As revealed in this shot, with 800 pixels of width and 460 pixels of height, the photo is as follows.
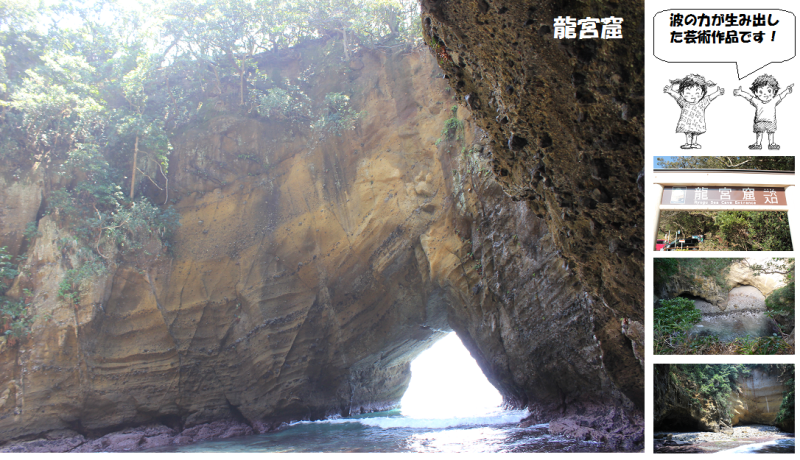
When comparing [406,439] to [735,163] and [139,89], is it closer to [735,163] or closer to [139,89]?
[735,163]

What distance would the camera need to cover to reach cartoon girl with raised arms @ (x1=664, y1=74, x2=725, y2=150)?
296cm

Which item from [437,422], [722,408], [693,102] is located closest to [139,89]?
[437,422]

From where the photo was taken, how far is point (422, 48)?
11.9 meters

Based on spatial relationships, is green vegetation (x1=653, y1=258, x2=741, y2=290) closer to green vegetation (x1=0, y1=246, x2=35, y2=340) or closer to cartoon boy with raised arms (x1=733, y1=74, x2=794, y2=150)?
cartoon boy with raised arms (x1=733, y1=74, x2=794, y2=150)

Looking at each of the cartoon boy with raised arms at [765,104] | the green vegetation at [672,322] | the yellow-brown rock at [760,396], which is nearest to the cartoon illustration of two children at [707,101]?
the cartoon boy with raised arms at [765,104]

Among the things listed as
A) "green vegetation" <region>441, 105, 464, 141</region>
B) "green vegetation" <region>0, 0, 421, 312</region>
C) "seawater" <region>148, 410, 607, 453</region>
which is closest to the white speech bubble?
"seawater" <region>148, 410, 607, 453</region>

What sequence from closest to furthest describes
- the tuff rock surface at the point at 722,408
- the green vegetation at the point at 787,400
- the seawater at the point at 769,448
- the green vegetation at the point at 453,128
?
the green vegetation at the point at 787,400
the seawater at the point at 769,448
the tuff rock surface at the point at 722,408
the green vegetation at the point at 453,128

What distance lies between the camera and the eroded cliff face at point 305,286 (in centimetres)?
959

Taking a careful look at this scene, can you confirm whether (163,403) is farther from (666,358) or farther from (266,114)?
(666,358)

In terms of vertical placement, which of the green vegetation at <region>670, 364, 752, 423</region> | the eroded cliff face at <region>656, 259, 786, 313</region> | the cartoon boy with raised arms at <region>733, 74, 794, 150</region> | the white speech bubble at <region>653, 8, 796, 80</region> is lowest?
the green vegetation at <region>670, 364, 752, 423</region>

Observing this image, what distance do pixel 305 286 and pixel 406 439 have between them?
4.67 meters

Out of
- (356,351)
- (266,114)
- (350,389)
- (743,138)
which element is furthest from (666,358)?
(350,389)

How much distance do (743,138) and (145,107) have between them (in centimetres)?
1288

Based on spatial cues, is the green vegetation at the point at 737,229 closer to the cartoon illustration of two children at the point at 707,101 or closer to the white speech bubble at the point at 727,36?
the cartoon illustration of two children at the point at 707,101
